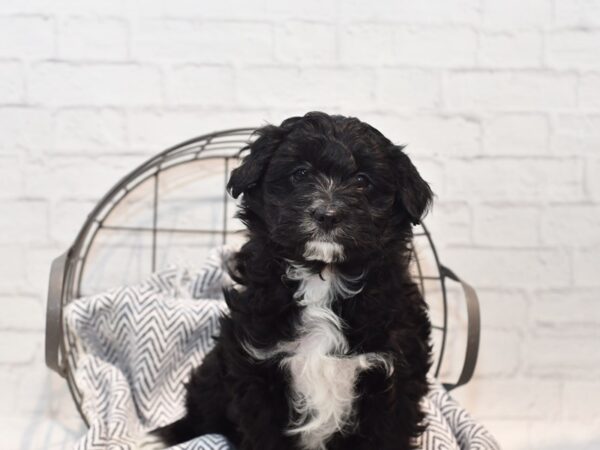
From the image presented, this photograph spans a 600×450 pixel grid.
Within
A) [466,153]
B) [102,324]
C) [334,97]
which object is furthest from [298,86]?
[102,324]

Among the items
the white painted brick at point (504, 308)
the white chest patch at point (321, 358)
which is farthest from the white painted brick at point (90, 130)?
the white painted brick at point (504, 308)

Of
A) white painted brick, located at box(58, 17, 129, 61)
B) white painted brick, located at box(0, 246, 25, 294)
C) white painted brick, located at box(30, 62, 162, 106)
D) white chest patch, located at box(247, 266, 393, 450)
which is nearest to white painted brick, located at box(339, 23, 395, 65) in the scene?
white painted brick, located at box(30, 62, 162, 106)

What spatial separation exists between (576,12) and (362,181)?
1.46 metres

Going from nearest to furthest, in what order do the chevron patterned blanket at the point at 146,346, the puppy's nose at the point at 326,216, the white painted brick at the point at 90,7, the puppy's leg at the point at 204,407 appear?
1. the puppy's nose at the point at 326,216
2. the puppy's leg at the point at 204,407
3. the chevron patterned blanket at the point at 146,346
4. the white painted brick at the point at 90,7

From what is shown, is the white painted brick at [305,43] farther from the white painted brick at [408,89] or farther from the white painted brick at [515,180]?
the white painted brick at [515,180]

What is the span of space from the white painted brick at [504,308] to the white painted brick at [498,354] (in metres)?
0.04

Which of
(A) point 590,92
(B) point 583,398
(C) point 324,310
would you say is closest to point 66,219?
(C) point 324,310

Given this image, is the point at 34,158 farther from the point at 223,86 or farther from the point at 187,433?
the point at 187,433

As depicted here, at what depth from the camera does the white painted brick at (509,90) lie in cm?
263

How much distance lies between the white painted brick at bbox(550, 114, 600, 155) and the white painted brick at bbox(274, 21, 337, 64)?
0.89 m

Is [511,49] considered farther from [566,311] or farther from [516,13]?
[566,311]

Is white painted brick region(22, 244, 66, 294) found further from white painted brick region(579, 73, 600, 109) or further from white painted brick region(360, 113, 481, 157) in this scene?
white painted brick region(579, 73, 600, 109)

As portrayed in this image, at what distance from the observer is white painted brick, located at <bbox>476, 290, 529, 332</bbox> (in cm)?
274

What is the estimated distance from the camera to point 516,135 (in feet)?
8.73
